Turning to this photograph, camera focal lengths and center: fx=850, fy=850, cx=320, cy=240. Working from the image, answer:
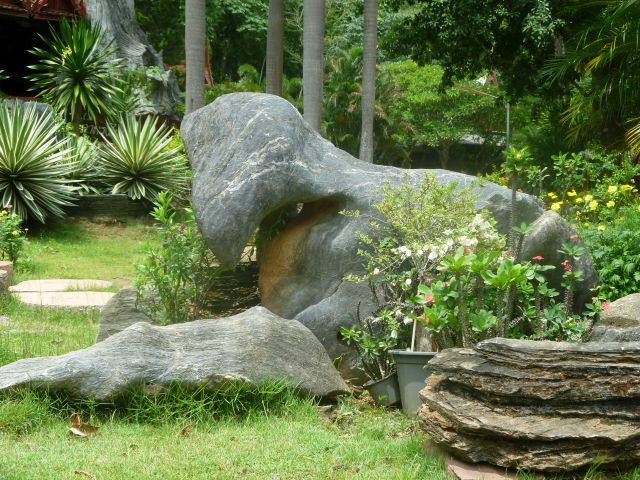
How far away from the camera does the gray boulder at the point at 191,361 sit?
5188 millimetres

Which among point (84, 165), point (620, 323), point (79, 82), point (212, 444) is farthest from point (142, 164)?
point (212, 444)

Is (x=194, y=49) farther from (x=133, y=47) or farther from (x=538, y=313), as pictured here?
(x=133, y=47)

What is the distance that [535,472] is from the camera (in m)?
4.14

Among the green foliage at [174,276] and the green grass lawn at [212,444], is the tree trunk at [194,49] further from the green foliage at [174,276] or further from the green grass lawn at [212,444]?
the green grass lawn at [212,444]

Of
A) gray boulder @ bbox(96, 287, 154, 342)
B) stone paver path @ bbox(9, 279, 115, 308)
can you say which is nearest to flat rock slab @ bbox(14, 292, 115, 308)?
stone paver path @ bbox(9, 279, 115, 308)

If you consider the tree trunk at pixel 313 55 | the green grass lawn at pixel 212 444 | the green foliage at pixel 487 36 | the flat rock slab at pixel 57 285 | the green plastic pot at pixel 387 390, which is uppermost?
the green foliage at pixel 487 36

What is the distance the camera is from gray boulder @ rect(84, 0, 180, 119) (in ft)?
78.2

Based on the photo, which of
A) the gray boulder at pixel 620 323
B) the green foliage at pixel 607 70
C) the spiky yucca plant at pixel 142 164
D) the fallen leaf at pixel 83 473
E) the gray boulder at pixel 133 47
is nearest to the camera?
the fallen leaf at pixel 83 473

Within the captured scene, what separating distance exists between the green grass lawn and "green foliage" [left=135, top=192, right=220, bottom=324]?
146 centimetres

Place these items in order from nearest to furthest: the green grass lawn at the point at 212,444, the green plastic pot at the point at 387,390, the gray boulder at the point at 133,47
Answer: the green grass lawn at the point at 212,444 < the green plastic pot at the point at 387,390 < the gray boulder at the point at 133,47

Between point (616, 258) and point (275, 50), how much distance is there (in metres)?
7.36

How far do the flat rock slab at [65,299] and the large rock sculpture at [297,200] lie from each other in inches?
105

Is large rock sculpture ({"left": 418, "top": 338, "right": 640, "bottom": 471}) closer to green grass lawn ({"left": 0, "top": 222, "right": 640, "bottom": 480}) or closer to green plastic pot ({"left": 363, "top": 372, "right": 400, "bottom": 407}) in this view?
green grass lawn ({"left": 0, "top": 222, "right": 640, "bottom": 480})

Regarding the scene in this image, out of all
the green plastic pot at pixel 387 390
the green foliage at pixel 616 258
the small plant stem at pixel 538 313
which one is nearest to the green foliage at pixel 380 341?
the green plastic pot at pixel 387 390
